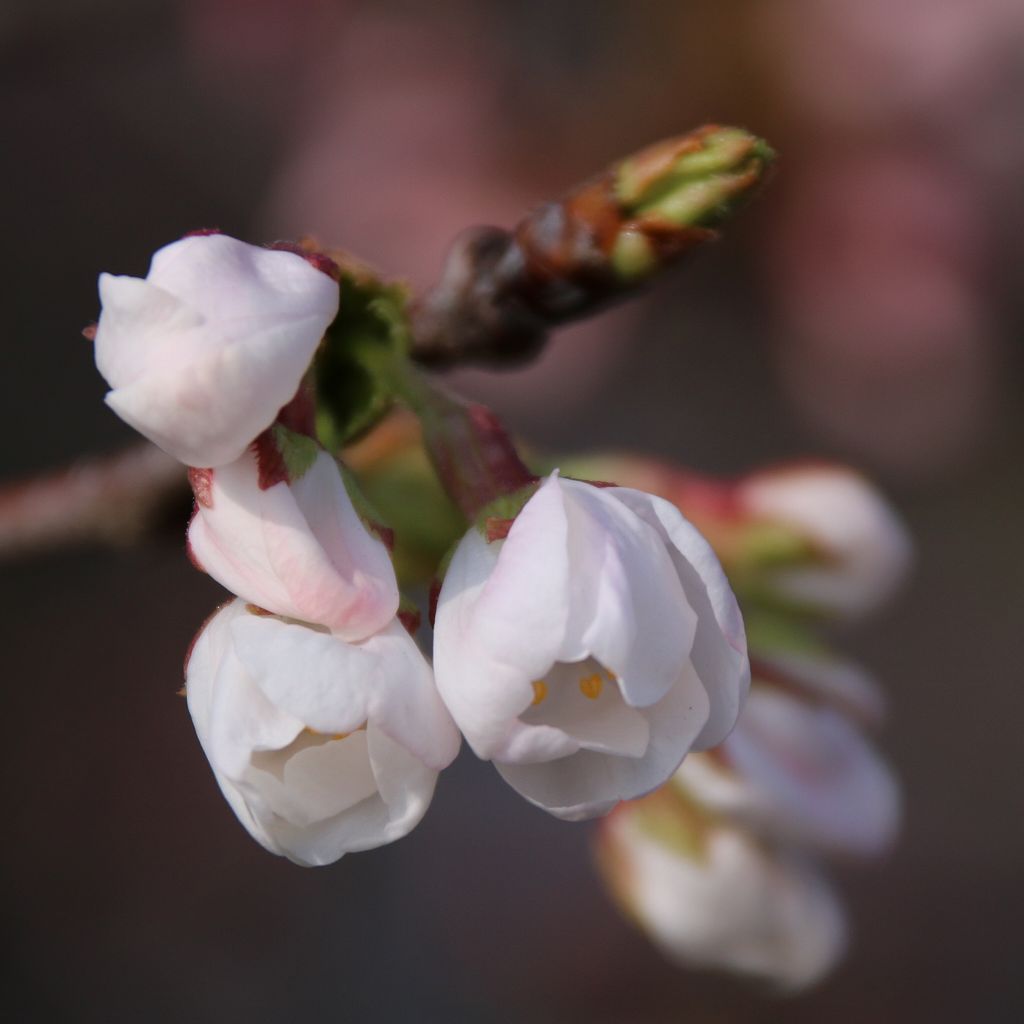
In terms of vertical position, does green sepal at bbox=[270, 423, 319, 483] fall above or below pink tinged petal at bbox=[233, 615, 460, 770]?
above

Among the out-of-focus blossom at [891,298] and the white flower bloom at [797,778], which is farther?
the out-of-focus blossom at [891,298]

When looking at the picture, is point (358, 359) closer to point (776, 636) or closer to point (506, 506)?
point (506, 506)

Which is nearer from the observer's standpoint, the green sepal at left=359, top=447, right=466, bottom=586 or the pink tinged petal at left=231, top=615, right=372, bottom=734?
the pink tinged petal at left=231, top=615, right=372, bottom=734

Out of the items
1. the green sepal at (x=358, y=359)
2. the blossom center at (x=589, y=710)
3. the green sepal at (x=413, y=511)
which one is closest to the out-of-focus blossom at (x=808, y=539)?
the green sepal at (x=413, y=511)

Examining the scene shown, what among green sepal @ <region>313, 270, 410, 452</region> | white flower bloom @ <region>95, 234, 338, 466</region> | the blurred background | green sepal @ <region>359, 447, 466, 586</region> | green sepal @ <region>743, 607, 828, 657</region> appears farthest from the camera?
the blurred background

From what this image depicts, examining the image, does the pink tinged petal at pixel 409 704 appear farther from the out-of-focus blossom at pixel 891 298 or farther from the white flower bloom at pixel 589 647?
A: the out-of-focus blossom at pixel 891 298

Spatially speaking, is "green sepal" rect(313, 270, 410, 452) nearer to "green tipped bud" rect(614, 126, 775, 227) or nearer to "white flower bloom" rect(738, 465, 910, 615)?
"green tipped bud" rect(614, 126, 775, 227)

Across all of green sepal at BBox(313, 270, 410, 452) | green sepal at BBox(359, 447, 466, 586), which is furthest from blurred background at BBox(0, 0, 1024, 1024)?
green sepal at BBox(313, 270, 410, 452)

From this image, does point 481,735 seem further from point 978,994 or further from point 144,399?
point 978,994

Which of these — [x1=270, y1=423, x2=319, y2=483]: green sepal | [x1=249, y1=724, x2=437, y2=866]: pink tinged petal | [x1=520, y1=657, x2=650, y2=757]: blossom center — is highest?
[x1=270, y1=423, x2=319, y2=483]: green sepal
